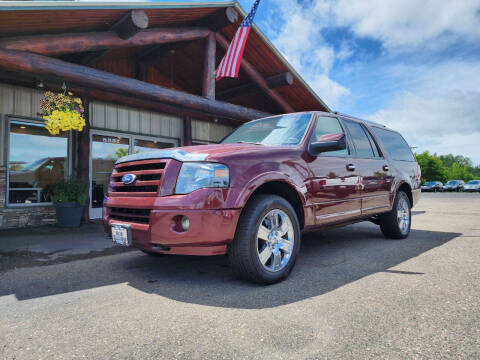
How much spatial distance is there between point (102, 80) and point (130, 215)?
4.16m

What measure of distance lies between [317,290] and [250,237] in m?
0.74

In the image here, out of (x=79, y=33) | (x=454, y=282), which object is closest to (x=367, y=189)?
(x=454, y=282)

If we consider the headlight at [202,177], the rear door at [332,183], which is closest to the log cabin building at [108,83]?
the headlight at [202,177]

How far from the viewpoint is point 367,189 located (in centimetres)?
439

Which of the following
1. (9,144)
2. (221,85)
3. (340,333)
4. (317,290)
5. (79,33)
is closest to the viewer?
(340,333)

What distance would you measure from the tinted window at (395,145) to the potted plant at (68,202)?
5990 mm

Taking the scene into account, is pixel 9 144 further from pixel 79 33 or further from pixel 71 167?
pixel 79 33

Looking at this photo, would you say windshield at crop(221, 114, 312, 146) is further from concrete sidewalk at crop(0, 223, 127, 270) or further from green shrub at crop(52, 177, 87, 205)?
green shrub at crop(52, 177, 87, 205)

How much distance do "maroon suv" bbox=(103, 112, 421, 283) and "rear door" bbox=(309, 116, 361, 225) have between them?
12mm

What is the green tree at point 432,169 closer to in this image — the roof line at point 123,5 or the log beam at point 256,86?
the log beam at point 256,86

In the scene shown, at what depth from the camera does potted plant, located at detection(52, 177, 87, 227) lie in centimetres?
671

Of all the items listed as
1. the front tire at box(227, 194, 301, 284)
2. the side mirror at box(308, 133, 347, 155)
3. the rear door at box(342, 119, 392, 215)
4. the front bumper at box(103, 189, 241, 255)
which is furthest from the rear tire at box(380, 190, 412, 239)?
the front bumper at box(103, 189, 241, 255)

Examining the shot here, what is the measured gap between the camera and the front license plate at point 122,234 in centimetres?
293

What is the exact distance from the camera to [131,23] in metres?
6.23
